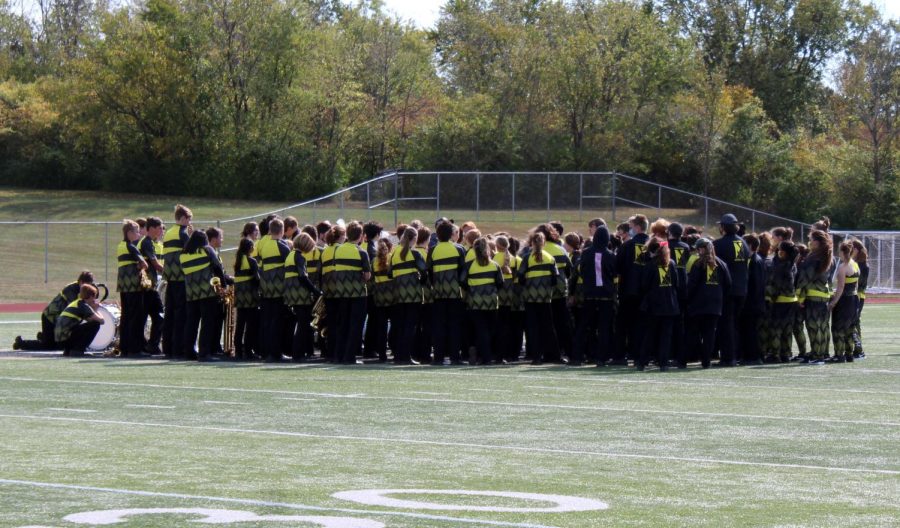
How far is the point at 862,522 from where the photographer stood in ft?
24.6

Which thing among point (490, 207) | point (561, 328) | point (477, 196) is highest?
point (477, 196)

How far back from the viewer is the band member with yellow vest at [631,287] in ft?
58.8

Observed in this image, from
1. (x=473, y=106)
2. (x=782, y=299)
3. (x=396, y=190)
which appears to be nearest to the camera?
(x=782, y=299)

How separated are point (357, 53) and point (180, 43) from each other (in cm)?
782

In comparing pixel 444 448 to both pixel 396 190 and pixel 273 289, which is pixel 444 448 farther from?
pixel 396 190

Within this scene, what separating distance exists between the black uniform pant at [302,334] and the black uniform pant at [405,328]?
115cm

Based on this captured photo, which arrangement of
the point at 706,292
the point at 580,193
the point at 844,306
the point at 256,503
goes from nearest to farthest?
1. the point at 256,503
2. the point at 706,292
3. the point at 844,306
4. the point at 580,193

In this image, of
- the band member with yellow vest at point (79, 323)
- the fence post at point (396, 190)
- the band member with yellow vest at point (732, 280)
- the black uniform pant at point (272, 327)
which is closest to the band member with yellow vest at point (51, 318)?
the band member with yellow vest at point (79, 323)

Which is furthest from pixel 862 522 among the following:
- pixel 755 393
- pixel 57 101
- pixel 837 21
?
pixel 837 21

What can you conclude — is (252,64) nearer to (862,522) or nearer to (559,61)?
(559,61)

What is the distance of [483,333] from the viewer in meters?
18.7

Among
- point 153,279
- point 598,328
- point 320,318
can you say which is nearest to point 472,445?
point 598,328

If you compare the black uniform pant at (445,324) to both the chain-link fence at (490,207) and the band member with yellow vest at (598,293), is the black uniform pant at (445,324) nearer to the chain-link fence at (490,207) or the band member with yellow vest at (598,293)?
the band member with yellow vest at (598,293)

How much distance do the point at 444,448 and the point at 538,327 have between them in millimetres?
8500
